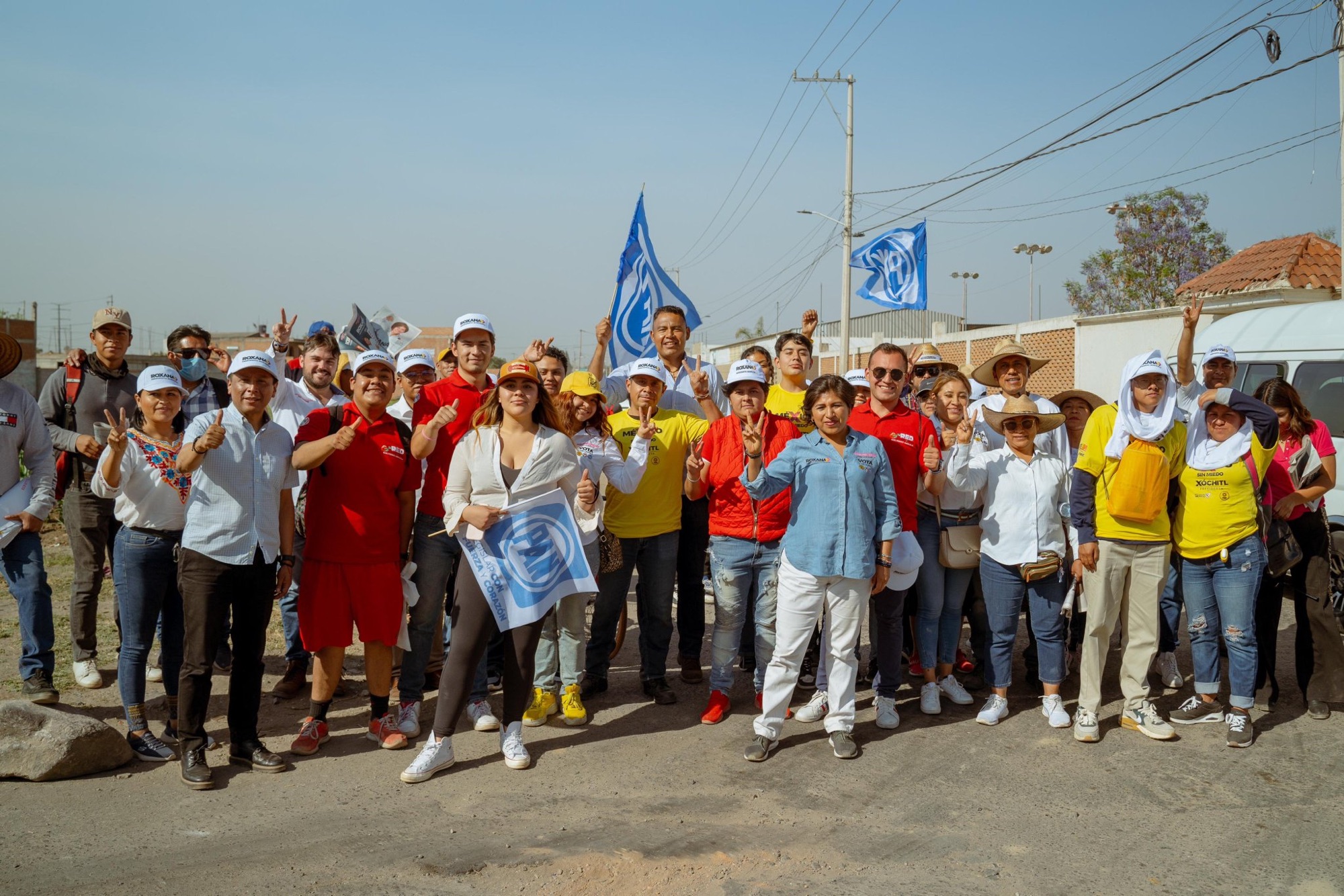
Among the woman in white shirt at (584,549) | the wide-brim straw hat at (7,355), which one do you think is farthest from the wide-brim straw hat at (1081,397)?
the wide-brim straw hat at (7,355)

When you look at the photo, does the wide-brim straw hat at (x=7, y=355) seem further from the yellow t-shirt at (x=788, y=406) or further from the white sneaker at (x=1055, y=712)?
the white sneaker at (x=1055, y=712)

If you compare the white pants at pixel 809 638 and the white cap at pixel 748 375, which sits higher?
the white cap at pixel 748 375

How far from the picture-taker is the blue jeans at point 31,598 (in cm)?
574

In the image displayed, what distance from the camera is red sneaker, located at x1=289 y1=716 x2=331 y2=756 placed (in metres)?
5.15

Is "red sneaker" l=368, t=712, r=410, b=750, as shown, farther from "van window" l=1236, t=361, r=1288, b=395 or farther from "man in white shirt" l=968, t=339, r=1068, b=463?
"van window" l=1236, t=361, r=1288, b=395

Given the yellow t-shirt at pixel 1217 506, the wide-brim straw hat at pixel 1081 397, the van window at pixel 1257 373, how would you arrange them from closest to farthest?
the yellow t-shirt at pixel 1217 506
the wide-brim straw hat at pixel 1081 397
the van window at pixel 1257 373

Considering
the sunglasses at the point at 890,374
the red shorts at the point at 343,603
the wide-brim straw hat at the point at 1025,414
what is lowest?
the red shorts at the point at 343,603

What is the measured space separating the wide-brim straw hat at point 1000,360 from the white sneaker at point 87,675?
6178 millimetres

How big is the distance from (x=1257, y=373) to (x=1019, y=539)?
14.7 feet

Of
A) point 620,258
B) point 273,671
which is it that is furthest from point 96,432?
point 620,258

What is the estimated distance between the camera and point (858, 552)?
5242mm

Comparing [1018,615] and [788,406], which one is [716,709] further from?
[788,406]

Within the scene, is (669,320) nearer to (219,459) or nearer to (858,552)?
(858,552)

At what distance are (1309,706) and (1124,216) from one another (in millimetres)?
28736
